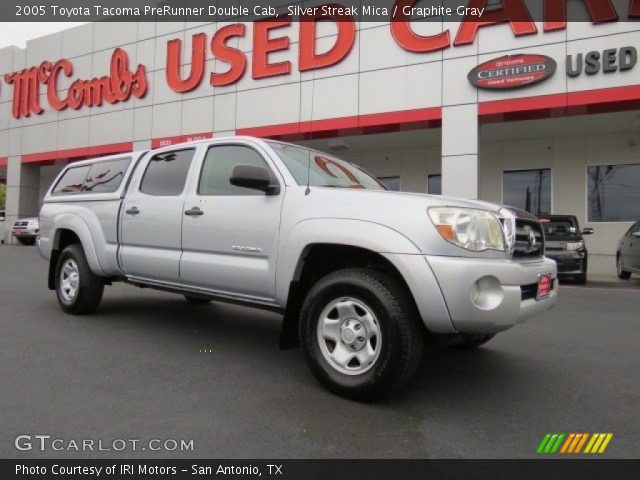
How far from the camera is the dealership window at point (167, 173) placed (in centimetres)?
437

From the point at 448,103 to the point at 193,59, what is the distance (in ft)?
31.5

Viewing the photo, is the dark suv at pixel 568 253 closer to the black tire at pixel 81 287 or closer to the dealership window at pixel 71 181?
the black tire at pixel 81 287

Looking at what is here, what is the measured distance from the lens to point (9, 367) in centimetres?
356

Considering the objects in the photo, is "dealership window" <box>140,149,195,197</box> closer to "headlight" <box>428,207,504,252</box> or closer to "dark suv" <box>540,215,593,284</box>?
"headlight" <box>428,207,504,252</box>

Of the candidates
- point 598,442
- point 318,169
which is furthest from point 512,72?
point 598,442

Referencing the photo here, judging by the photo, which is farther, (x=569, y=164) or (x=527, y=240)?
(x=569, y=164)

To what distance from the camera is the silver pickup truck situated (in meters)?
2.81

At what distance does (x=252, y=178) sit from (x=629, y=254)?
9990mm

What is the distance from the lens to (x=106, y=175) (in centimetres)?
522

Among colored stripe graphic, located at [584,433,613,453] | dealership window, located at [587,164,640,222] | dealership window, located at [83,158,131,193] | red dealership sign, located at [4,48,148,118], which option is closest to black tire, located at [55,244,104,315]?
dealership window, located at [83,158,131,193]

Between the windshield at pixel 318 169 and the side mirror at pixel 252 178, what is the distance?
22 centimetres

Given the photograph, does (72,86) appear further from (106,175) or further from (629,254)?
(629,254)

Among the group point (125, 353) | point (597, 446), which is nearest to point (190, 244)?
point (125, 353)

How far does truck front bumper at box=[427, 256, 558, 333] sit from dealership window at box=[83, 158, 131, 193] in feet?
12.0
